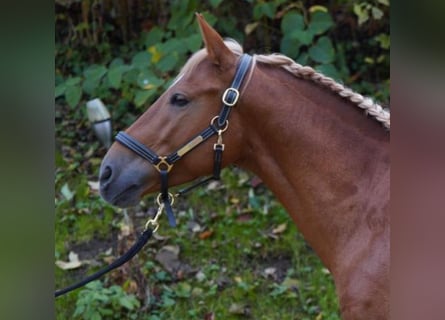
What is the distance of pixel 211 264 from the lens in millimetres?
3846

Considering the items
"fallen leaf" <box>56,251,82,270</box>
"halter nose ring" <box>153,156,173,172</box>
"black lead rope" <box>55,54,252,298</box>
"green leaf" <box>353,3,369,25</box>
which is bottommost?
"fallen leaf" <box>56,251,82,270</box>

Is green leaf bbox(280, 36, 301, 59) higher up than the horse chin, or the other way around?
green leaf bbox(280, 36, 301, 59)

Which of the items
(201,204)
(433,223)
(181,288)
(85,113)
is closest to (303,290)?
(181,288)

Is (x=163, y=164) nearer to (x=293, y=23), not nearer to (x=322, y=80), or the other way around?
(x=322, y=80)

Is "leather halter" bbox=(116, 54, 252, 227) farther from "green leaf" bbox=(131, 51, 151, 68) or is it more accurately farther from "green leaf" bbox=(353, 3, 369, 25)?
"green leaf" bbox=(353, 3, 369, 25)

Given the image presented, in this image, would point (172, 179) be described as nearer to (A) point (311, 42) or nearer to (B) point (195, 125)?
(B) point (195, 125)

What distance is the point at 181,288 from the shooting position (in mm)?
3568

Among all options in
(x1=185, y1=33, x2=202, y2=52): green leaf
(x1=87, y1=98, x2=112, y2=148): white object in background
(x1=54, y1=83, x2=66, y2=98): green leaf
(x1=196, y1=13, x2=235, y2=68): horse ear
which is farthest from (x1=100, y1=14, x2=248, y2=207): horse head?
(x1=87, y1=98, x2=112, y2=148): white object in background

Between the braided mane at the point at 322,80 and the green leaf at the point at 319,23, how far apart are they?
7.29 ft

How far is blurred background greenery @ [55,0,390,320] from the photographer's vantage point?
346cm

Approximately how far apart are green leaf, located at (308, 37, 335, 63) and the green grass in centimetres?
105

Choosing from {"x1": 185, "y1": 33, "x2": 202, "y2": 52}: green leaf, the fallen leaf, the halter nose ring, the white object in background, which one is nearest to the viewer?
the halter nose ring

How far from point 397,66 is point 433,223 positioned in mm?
167

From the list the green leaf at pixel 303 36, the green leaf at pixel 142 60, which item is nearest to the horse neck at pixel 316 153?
the green leaf at pixel 303 36
